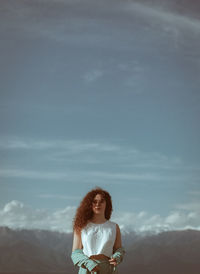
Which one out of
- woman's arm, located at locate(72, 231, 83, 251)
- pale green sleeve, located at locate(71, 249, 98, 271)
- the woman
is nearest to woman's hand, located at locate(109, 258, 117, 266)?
the woman

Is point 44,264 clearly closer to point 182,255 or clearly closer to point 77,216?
point 182,255

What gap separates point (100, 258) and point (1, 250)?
2203 cm

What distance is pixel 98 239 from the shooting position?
351 cm

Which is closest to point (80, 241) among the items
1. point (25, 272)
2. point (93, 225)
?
point (93, 225)

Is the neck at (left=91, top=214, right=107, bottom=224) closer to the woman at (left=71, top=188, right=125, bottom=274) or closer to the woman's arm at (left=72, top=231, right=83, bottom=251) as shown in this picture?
the woman at (left=71, top=188, right=125, bottom=274)

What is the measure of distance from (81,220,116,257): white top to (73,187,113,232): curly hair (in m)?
0.05

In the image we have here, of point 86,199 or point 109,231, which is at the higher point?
point 86,199

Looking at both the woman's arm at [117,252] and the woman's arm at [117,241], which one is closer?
the woman's arm at [117,252]

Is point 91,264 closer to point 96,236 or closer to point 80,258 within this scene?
point 80,258

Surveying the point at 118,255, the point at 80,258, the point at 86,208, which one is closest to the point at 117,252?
the point at 118,255

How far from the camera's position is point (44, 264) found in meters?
21.5

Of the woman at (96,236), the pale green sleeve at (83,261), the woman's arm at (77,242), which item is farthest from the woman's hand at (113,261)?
the woman's arm at (77,242)

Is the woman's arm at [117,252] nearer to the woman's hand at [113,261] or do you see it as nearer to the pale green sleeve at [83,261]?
the woman's hand at [113,261]

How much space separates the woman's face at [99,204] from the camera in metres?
3.53
